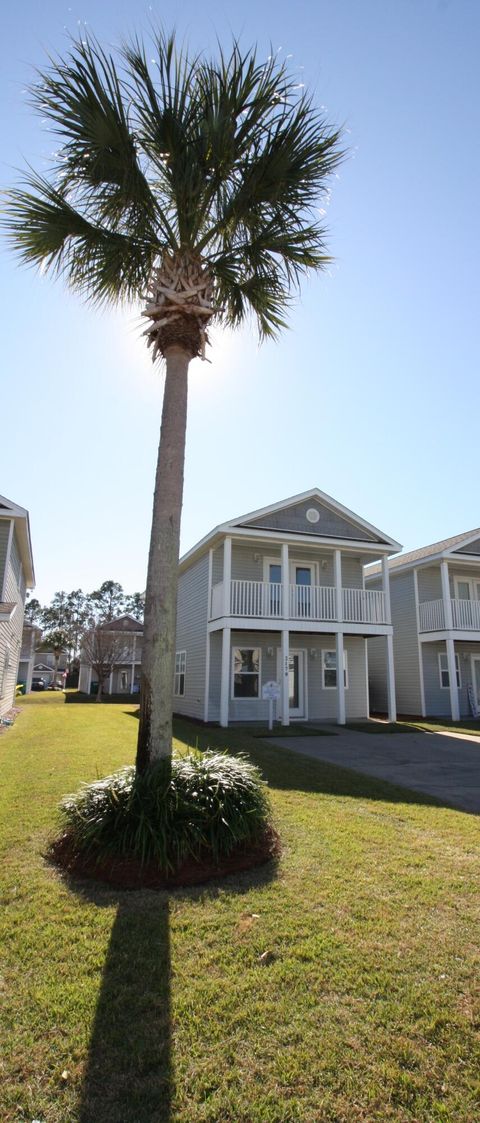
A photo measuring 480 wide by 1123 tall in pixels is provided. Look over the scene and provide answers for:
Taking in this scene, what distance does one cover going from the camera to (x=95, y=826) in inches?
177

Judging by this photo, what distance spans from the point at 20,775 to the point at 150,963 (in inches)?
229

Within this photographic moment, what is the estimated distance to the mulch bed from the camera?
13.9 ft

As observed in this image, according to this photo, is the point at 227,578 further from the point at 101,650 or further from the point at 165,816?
the point at 101,650

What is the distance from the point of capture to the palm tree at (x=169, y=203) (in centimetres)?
544

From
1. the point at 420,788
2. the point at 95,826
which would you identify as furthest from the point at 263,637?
the point at 95,826

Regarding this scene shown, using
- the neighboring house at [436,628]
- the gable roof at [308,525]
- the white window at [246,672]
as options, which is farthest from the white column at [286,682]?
the neighboring house at [436,628]

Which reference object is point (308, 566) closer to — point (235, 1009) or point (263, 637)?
point (263, 637)

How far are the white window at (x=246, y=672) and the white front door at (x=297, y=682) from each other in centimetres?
74

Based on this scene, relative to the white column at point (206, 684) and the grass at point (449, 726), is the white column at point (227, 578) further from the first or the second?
the grass at point (449, 726)

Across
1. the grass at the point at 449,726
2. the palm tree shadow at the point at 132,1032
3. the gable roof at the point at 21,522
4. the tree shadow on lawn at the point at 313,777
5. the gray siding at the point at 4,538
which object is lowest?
the palm tree shadow at the point at 132,1032

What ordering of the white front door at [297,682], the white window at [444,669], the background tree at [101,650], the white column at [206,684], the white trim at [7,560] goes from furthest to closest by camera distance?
the background tree at [101,650], the white window at [444,669], the white front door at [297,682], the white column at [206,684], the white trim at [7,560]

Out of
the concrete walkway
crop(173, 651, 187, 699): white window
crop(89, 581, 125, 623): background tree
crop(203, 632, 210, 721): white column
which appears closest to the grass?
the concrete walkway

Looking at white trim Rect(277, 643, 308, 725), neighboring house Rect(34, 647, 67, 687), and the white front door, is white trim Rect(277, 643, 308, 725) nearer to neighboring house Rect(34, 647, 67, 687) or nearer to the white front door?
the white front door

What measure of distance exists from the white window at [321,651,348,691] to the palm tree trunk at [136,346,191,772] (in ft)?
44.3
